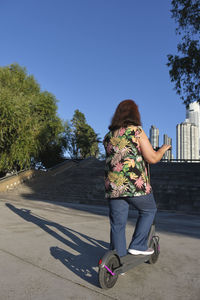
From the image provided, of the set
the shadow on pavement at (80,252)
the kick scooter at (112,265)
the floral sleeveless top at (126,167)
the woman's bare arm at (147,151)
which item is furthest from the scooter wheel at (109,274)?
the woman's bare arm at (147,151)

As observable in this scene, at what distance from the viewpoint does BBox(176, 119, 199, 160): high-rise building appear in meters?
89.4

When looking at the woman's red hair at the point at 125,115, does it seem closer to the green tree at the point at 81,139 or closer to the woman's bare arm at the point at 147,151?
the woman's bare arm at the point at 147,151

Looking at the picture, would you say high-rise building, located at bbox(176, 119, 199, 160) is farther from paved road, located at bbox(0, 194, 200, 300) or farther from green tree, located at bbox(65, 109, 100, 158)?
paved road, located at bbox(0, 194, 200, 300)

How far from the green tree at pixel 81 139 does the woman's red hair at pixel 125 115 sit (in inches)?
1348

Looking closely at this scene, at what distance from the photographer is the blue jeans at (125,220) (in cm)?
249

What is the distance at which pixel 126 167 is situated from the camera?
8.34 feet

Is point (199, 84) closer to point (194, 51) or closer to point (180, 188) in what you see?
point (194, 51)

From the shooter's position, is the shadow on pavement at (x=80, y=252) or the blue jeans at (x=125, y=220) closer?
the blue jeans at (x=125, y=220)

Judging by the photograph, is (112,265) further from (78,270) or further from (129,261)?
(78,270)

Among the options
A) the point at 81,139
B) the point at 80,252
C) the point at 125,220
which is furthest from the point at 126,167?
the point at 81,139

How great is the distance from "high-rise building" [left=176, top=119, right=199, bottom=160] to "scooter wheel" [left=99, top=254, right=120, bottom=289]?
298 ft

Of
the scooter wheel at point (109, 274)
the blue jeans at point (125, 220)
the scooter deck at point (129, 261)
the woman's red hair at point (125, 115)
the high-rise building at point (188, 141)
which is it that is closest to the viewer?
the scooter wheel at point (109, 274)

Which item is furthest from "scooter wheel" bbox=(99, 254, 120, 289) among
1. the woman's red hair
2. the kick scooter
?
the woman's red hair

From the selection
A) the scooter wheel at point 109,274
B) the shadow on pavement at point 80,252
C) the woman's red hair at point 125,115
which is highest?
the woman's red hair at point 125,115
